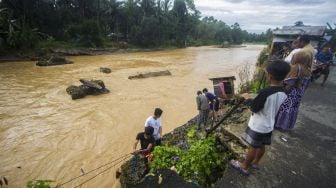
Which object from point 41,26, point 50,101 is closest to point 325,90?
point 50,101

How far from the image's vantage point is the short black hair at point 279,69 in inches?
98.7

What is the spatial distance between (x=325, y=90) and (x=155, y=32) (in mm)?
40417

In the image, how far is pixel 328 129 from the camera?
178 inches

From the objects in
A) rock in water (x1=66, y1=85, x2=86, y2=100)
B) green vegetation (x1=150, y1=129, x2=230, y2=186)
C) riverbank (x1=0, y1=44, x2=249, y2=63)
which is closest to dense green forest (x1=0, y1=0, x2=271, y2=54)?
riverbank (x1=0, y1=44, x2=249, y2=63)

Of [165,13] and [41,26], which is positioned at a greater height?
[165,13]

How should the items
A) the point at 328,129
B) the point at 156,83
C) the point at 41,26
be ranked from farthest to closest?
1. the point at 41,26
2. the point at 156,83
3. the point at 328,129

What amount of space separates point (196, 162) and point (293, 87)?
2196mm

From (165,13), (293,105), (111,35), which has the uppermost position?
(165,13)

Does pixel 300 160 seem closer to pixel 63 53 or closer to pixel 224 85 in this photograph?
pixel 224 85

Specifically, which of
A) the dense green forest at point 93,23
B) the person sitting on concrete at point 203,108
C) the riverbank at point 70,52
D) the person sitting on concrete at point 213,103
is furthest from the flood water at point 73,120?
the dense green forest at point 93,23

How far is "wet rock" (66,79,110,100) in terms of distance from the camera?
467 inches

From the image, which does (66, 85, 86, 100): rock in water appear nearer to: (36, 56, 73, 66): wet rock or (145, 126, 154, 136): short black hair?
(145, 126, 154, 136): short black hair

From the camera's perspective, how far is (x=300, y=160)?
3.36 m

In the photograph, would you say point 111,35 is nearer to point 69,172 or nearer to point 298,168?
point 69,172
